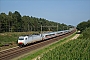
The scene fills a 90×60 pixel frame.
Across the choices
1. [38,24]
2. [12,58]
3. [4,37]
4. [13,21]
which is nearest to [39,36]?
[4,37]

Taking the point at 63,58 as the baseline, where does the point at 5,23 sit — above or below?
above

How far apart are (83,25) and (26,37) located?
67919 mm

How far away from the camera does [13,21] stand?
101062mm

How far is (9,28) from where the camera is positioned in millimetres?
89250

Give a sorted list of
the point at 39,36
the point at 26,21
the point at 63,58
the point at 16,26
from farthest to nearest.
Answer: the point at 26,21 → the point at 16,26 → the point at 39,36 → the point at 63,58

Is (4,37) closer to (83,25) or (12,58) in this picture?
(12,58)

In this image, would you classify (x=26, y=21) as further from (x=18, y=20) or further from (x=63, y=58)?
(x=63, y=58)

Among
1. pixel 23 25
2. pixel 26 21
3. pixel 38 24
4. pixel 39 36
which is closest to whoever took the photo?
pixel 39 36

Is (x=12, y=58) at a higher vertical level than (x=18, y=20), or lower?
lower

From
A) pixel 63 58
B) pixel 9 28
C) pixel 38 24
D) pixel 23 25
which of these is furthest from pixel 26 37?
pixel 38 24

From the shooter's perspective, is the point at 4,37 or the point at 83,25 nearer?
the point at 4,37

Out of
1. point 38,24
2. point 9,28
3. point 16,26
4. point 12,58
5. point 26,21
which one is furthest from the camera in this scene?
point 38,24

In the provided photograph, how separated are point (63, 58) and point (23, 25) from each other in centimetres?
8538

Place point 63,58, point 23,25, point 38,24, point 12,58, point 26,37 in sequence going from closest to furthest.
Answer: point 63,58, point 12,58, point 26,37, point 23,25, point 38,24
